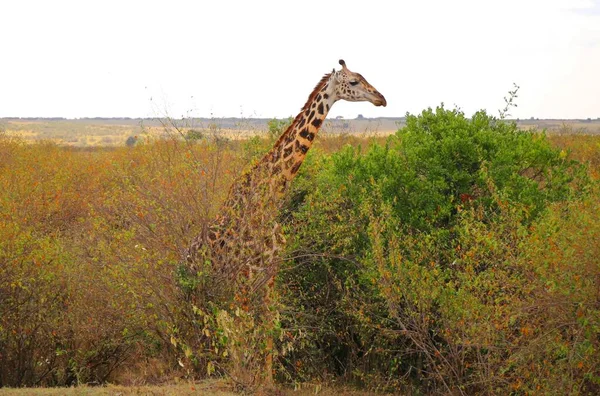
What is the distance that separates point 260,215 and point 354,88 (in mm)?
2509

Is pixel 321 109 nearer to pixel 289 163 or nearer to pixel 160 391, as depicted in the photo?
pixel 289 163

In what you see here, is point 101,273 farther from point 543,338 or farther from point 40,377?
point 543,338

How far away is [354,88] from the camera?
11.8 meters

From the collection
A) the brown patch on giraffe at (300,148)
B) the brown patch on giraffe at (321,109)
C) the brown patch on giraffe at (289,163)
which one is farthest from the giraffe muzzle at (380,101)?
the brown patch on giraffe at (289,163)

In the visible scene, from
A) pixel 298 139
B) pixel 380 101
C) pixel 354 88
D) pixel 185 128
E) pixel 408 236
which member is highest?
pixel 354 88

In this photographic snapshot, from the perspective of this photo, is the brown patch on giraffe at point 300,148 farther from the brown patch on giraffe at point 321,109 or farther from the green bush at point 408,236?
the green bush at point 408,236

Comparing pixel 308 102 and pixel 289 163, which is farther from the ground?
pixel 308 102

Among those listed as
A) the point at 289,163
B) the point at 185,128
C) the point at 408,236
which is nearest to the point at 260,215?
the point at 289,163

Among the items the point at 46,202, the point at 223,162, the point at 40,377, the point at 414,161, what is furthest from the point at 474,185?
the point at 46,202

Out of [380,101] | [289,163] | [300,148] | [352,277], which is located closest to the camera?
[289,163]

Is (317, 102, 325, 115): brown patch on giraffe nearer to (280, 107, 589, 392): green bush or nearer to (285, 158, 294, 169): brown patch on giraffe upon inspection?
(285, 158, 294, 169): brown patch on giraffe

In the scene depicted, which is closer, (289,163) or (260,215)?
(260,215)

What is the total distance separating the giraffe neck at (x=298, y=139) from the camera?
11.4 m

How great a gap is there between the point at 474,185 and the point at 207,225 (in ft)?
15.3
